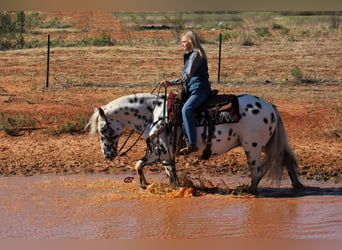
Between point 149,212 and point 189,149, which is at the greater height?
point 189,149

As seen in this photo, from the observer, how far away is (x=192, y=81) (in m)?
8.12

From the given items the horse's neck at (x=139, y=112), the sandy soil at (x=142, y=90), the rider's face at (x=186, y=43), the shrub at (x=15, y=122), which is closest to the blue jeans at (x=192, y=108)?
the horse's neck at (x=139, y=112)

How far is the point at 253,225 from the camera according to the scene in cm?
757

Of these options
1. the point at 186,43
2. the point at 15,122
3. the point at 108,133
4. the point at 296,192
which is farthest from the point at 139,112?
the point at 15,122

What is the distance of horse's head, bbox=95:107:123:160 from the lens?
8531mm

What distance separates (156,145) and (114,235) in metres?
1.82

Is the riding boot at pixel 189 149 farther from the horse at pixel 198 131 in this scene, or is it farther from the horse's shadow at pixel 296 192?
the horse's shadow at pixel 296 192

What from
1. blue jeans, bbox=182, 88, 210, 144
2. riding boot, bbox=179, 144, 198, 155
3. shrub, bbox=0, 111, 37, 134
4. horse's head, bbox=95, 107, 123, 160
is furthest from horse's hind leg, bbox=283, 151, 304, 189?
shrub, bbox=0, 111, 37, 134

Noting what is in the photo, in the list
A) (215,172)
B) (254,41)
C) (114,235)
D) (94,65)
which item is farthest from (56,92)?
(254,41)

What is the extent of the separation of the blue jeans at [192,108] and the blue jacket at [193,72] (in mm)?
69

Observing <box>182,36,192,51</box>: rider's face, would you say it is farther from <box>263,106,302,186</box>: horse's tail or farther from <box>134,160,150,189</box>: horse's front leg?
<box>134,160,150,189</box>: horse's front leg

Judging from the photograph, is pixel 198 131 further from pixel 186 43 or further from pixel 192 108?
pixel 186 43

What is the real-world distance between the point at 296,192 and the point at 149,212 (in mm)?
2370

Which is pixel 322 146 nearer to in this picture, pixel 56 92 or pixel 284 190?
pixel 284 190
